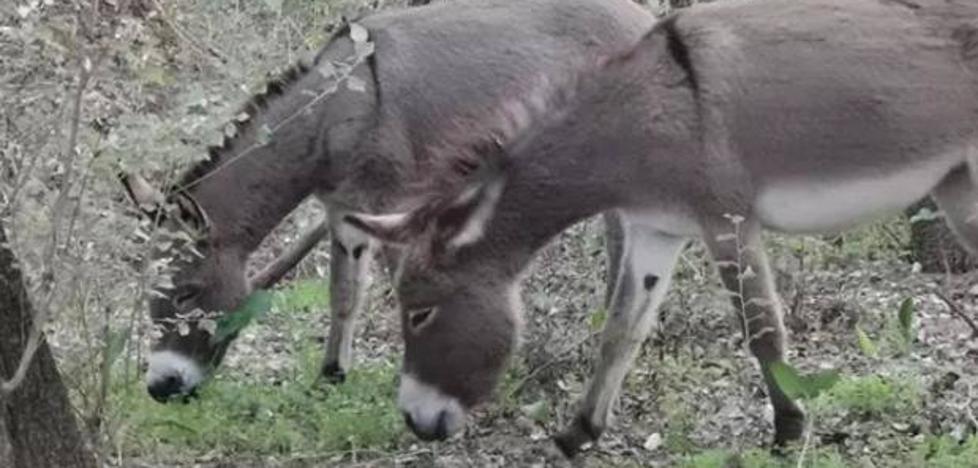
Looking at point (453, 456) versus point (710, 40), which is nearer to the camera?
point (710, 40)

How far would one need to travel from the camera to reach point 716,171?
5.11 meters

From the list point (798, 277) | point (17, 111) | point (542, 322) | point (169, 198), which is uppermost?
point (17, 111)

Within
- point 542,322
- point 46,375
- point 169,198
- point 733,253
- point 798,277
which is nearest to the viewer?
point 46,375

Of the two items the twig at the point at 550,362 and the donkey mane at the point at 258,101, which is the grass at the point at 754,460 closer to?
the twig at the point at 550,362

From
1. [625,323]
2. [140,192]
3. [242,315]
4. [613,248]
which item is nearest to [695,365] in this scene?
[613,248]

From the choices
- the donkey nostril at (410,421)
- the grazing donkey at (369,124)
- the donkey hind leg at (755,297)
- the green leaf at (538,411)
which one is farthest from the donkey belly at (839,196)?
the grazing donkey at (369,124)

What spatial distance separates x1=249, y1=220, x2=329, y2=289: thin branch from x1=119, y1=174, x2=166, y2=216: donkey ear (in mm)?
1694

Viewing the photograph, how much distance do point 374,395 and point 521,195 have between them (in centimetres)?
141

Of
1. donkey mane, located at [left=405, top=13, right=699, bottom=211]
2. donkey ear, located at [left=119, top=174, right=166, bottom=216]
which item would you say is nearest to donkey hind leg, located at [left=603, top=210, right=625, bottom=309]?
donkey mane, located at [left=405, top=13, right=699, bottom=211]

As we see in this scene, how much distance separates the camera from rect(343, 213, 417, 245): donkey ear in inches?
Result: 209

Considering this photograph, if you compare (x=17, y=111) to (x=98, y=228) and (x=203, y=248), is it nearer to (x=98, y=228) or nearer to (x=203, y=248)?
(x=98, y=228)

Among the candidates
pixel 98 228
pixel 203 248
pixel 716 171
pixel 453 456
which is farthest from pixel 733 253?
pixel 203 248

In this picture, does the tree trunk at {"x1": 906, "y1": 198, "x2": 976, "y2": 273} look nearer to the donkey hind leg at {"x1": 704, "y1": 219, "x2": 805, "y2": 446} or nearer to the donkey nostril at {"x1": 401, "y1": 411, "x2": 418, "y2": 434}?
the donkey hind leg at {"x1": 704, "y1": 219, "x2": 805, "y2": 446}

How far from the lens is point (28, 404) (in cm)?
442
